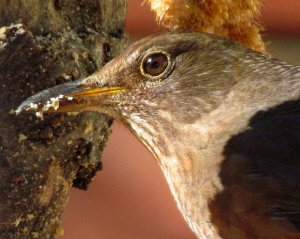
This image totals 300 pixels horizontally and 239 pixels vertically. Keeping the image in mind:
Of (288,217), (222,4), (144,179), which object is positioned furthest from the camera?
(144,179)

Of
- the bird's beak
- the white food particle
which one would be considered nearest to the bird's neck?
the bird's beak

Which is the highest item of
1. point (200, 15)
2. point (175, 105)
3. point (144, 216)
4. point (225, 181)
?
point (200, 15)

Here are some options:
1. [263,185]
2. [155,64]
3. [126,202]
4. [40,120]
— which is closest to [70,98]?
[40,120]

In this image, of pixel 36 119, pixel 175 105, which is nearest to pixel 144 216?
pixel 175 105

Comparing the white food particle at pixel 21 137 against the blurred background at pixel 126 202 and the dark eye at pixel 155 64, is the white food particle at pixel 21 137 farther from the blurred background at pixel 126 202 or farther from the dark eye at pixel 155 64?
the blurred background at pixel 126 202

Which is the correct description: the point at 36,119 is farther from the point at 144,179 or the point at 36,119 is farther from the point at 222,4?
the point at 144,179

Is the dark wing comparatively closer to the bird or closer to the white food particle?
the bird
